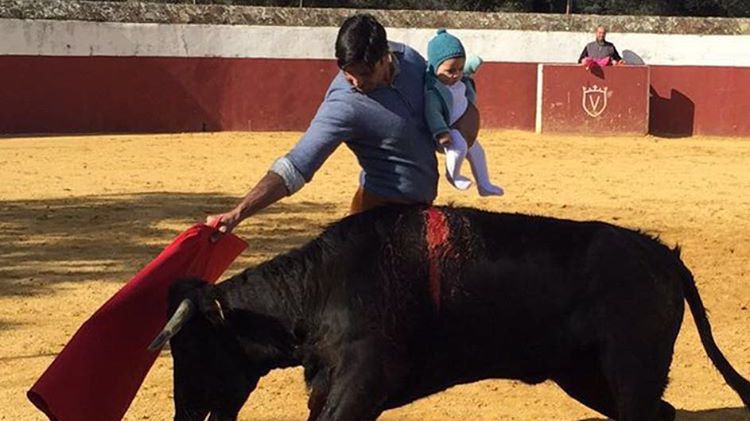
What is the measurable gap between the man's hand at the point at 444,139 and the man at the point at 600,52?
12.7m

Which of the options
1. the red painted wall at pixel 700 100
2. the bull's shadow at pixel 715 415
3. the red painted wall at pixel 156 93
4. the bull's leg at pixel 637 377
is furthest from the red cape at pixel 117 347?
the red painted wall at pixel 700 100

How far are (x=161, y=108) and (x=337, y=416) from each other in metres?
12.9

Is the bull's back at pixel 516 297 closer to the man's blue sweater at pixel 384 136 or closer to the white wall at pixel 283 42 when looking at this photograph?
the man's blue sweater at pixel 384 136

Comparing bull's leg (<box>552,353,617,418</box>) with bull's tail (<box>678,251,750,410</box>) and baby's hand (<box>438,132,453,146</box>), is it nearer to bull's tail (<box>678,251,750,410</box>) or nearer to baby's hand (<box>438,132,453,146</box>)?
bull's tail (<box>678,251,750,410</box>)

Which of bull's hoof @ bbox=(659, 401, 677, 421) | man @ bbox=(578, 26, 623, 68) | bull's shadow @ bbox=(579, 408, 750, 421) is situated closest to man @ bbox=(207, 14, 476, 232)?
bull's hoof @ bbox=(659, 401, 677, 421)

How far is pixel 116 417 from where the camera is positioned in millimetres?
3664

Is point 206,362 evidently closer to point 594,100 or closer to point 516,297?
point 516,297

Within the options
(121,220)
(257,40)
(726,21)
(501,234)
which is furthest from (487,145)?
(501,234)

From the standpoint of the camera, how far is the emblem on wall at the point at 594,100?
1628cm

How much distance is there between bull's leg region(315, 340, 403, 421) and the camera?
10.8ft

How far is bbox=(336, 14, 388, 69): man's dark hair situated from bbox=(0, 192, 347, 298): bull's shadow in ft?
9.05

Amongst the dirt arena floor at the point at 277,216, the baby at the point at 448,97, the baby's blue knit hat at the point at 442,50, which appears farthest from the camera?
the dirt arena floor at the point at 277,216

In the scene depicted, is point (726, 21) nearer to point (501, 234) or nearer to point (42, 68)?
point (42, 68)

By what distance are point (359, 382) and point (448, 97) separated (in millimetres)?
991
